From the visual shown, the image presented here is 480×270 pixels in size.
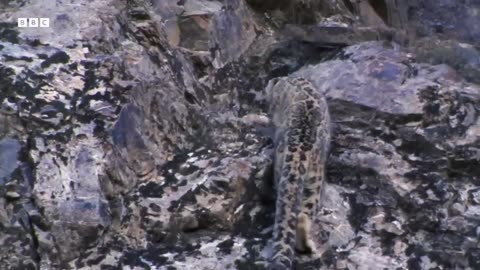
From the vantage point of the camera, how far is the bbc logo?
229 inches

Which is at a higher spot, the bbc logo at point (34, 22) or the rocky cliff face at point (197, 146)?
the bbc logo at point (34, 22)

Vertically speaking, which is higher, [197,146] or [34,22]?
[34,22]

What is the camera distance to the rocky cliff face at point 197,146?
504 cm

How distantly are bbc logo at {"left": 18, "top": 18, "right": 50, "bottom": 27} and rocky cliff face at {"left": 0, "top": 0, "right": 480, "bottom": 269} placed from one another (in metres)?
0.04

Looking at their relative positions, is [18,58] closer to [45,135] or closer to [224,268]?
[45,135]

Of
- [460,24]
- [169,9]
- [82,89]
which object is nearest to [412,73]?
[460,24]

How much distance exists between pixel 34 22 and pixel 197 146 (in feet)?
3.46

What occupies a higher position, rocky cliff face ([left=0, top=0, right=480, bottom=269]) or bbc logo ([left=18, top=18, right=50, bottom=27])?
bbc logo ([left=18, top=18, right=50, bottom=27])

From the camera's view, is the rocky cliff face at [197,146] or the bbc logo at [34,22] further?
the bbc logo at [34,22]

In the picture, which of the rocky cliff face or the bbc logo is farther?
the bbc logo

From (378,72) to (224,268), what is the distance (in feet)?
6.36

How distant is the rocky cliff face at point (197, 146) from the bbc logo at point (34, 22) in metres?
0.04

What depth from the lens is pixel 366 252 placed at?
521 cm

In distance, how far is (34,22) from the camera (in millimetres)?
5824
